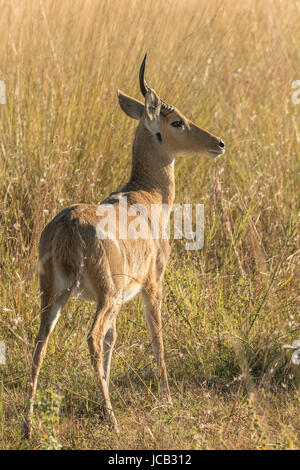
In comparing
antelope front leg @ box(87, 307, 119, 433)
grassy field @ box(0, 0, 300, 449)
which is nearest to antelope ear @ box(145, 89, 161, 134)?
grassy field @ box(0, 0, 300, 449)

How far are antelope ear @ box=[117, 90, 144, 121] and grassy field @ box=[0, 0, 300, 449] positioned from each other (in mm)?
724

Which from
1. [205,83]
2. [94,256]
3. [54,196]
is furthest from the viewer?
[205,83]

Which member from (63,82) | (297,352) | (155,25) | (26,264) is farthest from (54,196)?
(155,25)

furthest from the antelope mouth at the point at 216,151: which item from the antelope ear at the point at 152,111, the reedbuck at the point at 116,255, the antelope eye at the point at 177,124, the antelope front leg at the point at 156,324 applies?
the antelope front leg at the point at 156,324

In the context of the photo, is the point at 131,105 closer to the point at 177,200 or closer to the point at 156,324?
the point at 177,200

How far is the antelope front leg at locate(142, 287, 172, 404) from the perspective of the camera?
180 inches

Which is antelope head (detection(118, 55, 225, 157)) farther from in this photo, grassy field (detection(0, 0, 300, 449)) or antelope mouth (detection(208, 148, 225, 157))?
grassy field (detection(0, 0, 300, 449))

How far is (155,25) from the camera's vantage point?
7.84 meters

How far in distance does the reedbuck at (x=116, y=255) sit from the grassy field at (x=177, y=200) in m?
0.17

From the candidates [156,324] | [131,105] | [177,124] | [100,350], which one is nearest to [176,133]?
[177,124]

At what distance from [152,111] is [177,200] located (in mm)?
1549

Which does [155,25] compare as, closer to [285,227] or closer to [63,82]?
[63,82]
